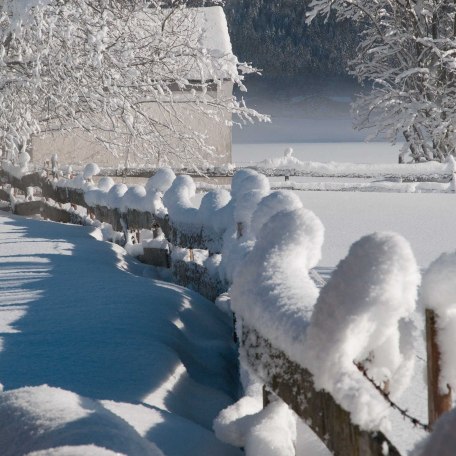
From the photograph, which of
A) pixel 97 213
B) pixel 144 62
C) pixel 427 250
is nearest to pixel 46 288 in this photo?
pixel 97 213

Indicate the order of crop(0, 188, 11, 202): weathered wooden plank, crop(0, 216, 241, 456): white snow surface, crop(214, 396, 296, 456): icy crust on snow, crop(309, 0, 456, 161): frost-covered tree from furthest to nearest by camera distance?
crop(309, 0, 456, 161): frost-covered tree < crop(0, 188, 11, 202): weathered wooden plank < crop(214, 396, 296, 456): icy crust on snow < crop(0, 216, 241, 456): white snow surface

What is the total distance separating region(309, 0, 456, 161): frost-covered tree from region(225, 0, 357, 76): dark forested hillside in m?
120

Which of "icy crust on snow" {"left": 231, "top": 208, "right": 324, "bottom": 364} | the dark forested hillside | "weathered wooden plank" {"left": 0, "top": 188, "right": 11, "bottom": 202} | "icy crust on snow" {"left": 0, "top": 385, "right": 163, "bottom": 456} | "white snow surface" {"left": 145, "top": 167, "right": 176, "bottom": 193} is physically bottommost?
the dark forested hillside

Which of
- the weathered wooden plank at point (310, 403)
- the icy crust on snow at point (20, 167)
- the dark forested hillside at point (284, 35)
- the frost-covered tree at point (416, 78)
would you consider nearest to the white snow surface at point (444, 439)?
the weathered wooden plank at point (310, 403)

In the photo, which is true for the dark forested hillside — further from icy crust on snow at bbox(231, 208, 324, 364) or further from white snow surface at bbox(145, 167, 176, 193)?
icy crust on snow at bbox(231, 208, 324, 364)

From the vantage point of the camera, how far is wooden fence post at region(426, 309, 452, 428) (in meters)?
1.91

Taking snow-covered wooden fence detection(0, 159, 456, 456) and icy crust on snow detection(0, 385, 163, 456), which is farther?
icy crust on snow detection(0, 385, 163, 456)

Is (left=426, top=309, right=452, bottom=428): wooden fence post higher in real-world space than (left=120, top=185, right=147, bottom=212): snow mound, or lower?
higher

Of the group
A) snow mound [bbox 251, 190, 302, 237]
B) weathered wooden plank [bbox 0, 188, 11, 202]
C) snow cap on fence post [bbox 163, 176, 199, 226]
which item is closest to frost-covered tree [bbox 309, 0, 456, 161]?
weathered wooden plank [bbox 0, 188, 11, 202]

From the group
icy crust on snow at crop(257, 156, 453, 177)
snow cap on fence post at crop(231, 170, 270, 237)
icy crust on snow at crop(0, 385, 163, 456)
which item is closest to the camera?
icy crust on snow at crop(0, 385, 163, 456)

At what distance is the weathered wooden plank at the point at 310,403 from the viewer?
5.98 feet

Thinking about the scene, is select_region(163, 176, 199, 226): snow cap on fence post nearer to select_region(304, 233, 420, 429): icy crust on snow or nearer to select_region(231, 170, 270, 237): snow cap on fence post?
select_region(231, 170, 270, 237): snow cap on fence post

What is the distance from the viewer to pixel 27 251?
8.20 metres

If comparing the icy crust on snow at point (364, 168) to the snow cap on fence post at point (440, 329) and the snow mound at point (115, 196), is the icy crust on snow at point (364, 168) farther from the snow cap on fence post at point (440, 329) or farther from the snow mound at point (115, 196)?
the snow cap on fence post at point (440, 329)
